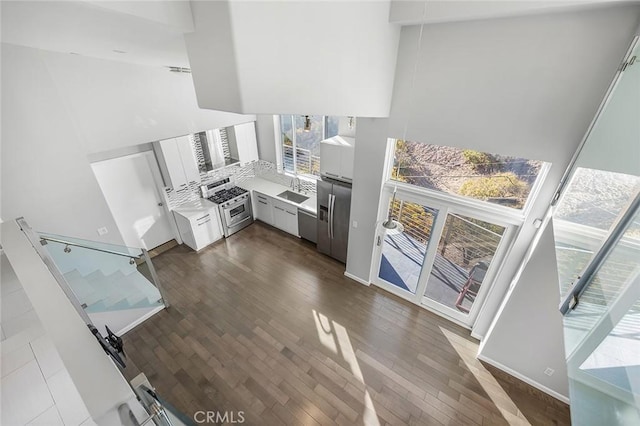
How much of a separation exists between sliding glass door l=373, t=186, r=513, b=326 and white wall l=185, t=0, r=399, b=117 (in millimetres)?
1609

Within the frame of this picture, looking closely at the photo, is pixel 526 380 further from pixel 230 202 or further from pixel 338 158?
pixel 230 202

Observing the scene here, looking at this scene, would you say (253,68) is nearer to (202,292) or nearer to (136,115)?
(136,115)

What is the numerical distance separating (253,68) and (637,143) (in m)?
2.17

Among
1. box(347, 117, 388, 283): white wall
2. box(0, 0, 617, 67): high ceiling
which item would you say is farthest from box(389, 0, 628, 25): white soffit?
box(347, 117, 388, 283): white wall

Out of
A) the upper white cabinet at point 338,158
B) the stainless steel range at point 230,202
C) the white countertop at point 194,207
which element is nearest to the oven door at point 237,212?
the stainless steel range at point 230,202

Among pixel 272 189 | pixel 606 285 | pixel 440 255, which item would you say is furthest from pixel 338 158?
pixel 606 285

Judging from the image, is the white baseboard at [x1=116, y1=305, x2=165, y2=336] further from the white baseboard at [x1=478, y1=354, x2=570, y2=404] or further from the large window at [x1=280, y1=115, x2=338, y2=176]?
the white baseboard at [x1=478, y1=354, x2=570, y2=404]

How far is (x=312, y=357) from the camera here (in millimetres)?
3225

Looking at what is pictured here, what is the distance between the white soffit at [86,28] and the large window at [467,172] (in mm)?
2715

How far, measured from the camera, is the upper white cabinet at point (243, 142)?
5238mm

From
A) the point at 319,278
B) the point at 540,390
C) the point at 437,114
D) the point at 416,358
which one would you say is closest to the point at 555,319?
the point at 540,390

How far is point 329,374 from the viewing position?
304 centimetres

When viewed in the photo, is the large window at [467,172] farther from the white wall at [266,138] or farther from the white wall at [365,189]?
the white wall at [266,138]
